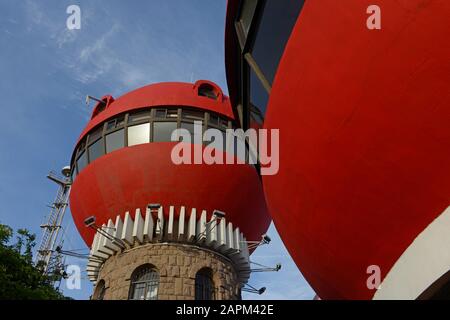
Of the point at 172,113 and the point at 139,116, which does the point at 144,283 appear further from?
the point at 172,113

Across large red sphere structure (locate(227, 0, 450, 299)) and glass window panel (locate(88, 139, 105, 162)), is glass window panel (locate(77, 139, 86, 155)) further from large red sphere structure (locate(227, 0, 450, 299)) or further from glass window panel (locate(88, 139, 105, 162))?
large red sphere structure (locate(227, 0, 450, 299))

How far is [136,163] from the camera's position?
16.3m

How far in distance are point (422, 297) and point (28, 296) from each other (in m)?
13.6

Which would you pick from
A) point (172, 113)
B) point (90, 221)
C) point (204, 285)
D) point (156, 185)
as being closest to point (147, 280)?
point (204, 285)

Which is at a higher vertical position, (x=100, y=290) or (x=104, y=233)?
(x=104, y=233)

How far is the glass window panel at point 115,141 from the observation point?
17.0 metres

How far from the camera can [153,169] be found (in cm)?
1620

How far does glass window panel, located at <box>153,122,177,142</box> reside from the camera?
16.7m

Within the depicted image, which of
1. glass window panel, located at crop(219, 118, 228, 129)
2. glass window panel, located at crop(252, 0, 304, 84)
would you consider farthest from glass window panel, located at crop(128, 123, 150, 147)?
glass window panel, located at crop(252, 0, 304, 84)

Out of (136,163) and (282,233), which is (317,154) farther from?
(136,163)

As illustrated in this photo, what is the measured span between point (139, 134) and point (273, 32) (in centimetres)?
1016

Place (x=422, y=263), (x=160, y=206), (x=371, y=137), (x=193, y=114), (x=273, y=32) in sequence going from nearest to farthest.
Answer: (x=422, y=263)
(x=371, y=137)
(x=273, y=32)
(x=160, y=206)
(x=193, y=114)

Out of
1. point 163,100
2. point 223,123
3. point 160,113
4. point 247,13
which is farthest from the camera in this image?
point 223,123

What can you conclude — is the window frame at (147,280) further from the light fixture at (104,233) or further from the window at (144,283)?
the light fixture at (104,233)
